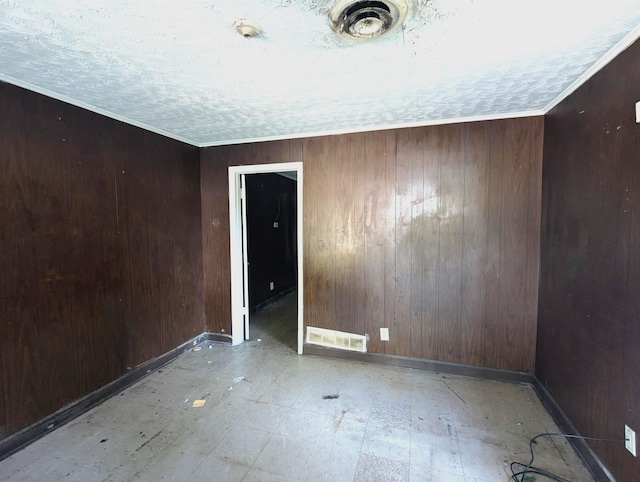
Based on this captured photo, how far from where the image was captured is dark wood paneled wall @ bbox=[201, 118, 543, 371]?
7.97 ft

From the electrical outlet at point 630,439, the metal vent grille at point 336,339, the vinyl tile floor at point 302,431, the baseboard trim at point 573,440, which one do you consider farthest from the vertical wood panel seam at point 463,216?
the electrical outlet at point 630,439

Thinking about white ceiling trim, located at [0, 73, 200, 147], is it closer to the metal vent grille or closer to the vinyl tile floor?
the vinyl tile floor

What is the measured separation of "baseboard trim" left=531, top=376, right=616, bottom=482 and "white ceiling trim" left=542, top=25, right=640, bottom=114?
2.21 m

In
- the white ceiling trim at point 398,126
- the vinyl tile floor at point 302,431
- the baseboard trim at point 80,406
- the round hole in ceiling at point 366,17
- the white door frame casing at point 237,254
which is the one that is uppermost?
the white ceiling trim at point 398,126

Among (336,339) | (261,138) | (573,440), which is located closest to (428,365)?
(336,339)

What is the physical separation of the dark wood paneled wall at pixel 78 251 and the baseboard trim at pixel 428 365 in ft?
5.34

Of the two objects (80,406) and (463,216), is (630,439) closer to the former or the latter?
(463,216)

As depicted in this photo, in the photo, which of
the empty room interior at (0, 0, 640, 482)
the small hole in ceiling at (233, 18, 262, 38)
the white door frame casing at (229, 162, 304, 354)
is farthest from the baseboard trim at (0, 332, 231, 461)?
the small hole in ceiling at (233, 18, 262, 38)

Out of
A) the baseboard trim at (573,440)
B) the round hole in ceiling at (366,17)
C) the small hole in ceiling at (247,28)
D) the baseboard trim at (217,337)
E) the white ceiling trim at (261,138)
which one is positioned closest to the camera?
the round hole in ceiling at (366,17)

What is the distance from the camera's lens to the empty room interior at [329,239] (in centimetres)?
137

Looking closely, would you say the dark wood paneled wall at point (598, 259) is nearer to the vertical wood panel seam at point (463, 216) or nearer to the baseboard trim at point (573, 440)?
the baseboard trim at point (573, 440)

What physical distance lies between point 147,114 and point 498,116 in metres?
3.00

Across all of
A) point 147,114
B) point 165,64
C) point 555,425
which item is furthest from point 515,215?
point 147,114

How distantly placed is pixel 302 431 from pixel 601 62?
2914 millimetres
